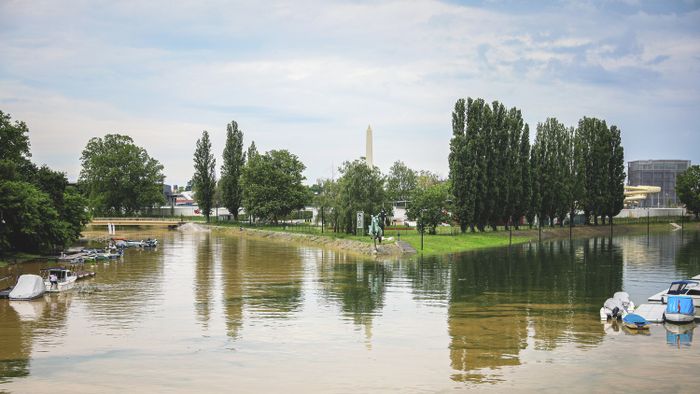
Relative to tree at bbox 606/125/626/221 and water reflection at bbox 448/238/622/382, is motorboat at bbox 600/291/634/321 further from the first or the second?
tree at bbox 606/125/626/221

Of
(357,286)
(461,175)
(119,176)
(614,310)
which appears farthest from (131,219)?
(614,310)

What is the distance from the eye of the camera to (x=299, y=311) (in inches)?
1624

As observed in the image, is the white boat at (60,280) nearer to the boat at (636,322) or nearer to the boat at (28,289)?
the boat at (28,289)

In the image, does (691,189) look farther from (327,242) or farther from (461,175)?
(327,242)

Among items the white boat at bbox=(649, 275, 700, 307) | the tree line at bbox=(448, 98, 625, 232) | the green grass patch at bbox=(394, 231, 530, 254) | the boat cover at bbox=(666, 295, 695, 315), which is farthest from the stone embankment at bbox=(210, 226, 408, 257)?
the boat cover at bbox=(666, 295, 695, 315)

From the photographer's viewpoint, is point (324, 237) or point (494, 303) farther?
point (324, 237)

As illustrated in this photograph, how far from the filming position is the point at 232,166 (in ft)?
502

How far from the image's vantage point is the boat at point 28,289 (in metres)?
45.6

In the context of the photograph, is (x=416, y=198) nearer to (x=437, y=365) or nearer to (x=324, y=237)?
(x=324, y=237)

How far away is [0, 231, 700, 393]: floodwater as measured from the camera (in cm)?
2655

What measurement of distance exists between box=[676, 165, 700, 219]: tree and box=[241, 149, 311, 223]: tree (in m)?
87.7

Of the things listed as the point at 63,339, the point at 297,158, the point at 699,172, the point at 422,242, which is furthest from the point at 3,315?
the point at 699,172

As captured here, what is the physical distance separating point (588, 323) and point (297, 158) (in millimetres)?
110901

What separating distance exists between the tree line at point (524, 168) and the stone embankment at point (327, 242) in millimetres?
22041
